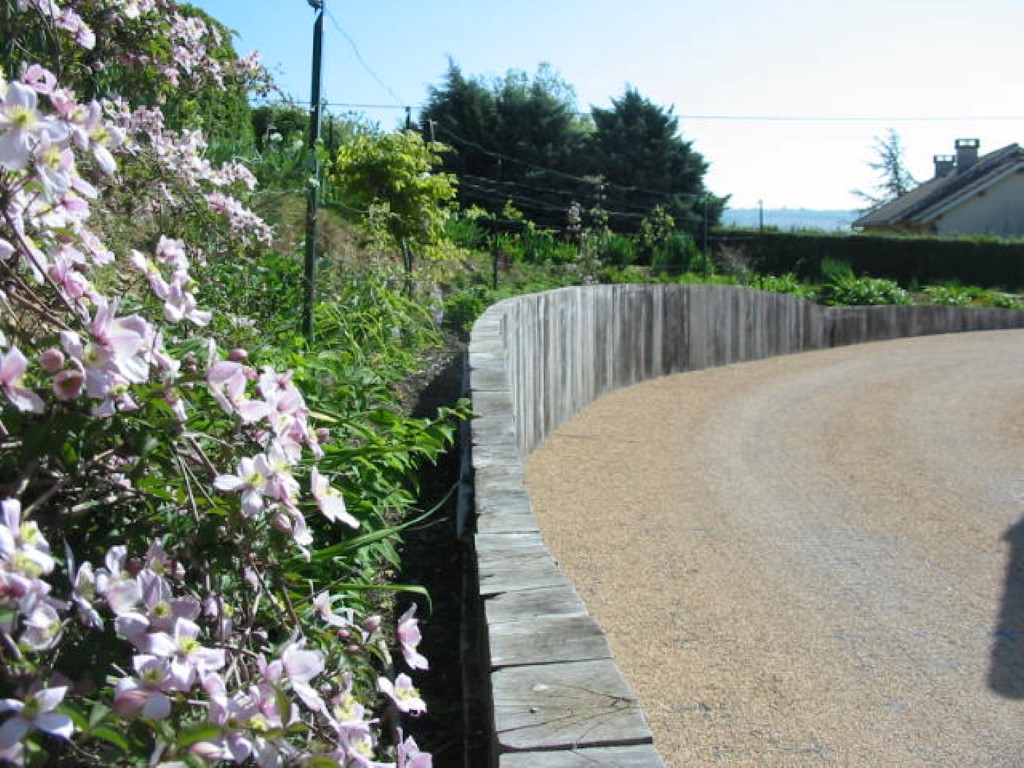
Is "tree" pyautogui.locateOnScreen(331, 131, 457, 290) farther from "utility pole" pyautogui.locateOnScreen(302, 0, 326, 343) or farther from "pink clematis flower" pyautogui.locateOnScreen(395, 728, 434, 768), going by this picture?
"pink clematis flower" pyautogui.locateOnScreen(395, 728, 434, 768)

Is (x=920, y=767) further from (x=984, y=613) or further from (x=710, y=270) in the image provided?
(x=710, y=270)

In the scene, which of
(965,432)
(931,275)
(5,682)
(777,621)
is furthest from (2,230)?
(931,275)

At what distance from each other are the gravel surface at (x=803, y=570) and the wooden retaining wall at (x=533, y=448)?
504 millimetres

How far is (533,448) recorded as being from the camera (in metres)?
7.15

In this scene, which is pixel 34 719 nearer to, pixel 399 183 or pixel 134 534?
pixel 134 534

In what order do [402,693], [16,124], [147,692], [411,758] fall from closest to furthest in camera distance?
[147,692], [16,124], [411,758], [402,693]

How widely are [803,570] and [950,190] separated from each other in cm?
3930

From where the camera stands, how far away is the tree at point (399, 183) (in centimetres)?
927

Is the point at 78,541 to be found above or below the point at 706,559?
above

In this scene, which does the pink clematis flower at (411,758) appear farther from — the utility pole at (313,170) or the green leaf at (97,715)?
the utility pole at (313,170)

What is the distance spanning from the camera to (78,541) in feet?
6.57

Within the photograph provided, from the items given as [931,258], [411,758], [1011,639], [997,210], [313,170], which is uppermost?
[997,210]

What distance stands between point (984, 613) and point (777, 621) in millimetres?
955

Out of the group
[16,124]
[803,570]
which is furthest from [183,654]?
[803,570]
